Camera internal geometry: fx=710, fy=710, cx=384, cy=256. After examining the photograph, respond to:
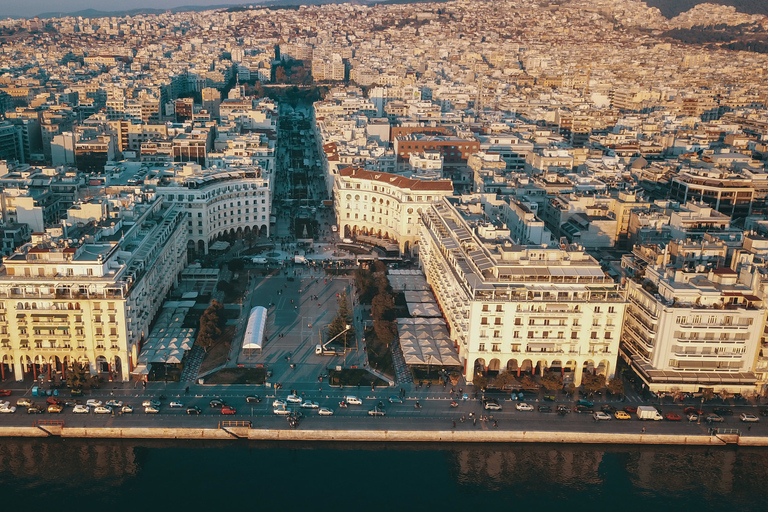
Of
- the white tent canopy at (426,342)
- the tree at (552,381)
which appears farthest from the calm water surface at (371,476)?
the white tent canopy at (426,342)

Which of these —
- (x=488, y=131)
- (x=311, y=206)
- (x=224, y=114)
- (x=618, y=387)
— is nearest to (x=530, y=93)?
(x=488, y=131)

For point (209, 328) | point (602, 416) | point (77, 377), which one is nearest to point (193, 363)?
point (209, 328)

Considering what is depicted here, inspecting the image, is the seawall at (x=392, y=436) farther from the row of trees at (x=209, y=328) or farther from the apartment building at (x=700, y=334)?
the row of trees at (x=209, y=328)

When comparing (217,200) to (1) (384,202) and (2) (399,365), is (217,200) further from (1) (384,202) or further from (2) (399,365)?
(2) (399,365)

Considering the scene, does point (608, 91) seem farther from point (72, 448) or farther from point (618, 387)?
point (72, 448)

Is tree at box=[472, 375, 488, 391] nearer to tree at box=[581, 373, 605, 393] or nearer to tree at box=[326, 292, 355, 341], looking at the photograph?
tree at box=[581, 373, 605, 393]

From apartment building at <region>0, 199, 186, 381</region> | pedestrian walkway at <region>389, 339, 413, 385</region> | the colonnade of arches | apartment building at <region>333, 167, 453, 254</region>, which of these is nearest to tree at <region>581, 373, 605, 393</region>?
the colonnade of arches
